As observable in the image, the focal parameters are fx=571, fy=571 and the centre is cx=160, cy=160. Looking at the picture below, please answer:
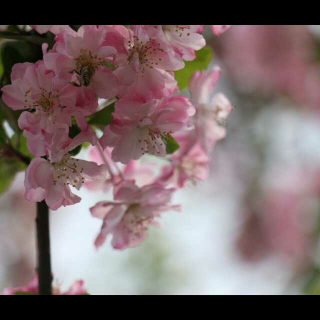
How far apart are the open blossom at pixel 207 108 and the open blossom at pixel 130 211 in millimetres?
163

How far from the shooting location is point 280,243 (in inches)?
185

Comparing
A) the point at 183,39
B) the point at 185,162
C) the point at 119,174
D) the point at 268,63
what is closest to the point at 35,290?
the point at 119,174

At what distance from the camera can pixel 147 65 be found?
0.98 m

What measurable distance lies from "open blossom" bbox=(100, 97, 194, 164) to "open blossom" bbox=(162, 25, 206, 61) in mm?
86

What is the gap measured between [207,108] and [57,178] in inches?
20.6

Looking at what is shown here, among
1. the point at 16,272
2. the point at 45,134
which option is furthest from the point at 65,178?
the point at 16,272

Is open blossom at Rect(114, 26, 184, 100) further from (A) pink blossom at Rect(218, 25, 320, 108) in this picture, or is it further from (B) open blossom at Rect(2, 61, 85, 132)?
(A) pink blossom at Rect(218, 25, 320, 108)

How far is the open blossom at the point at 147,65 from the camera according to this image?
934mm

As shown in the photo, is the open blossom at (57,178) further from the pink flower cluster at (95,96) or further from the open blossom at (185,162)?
the open blossom at (185,162)

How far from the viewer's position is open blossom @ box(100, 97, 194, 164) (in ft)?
3.26

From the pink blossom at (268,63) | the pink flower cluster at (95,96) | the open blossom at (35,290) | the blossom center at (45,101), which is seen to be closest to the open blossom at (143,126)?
the pink flower cluster at (95,96)

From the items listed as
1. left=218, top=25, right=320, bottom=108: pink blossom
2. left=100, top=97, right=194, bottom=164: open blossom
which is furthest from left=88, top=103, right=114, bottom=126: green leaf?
left=218, top=25, right=320, bottom=108: pink blossom

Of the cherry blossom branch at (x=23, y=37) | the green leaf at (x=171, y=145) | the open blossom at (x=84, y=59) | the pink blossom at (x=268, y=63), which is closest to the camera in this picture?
the open blossom at (x=84, y=59)
